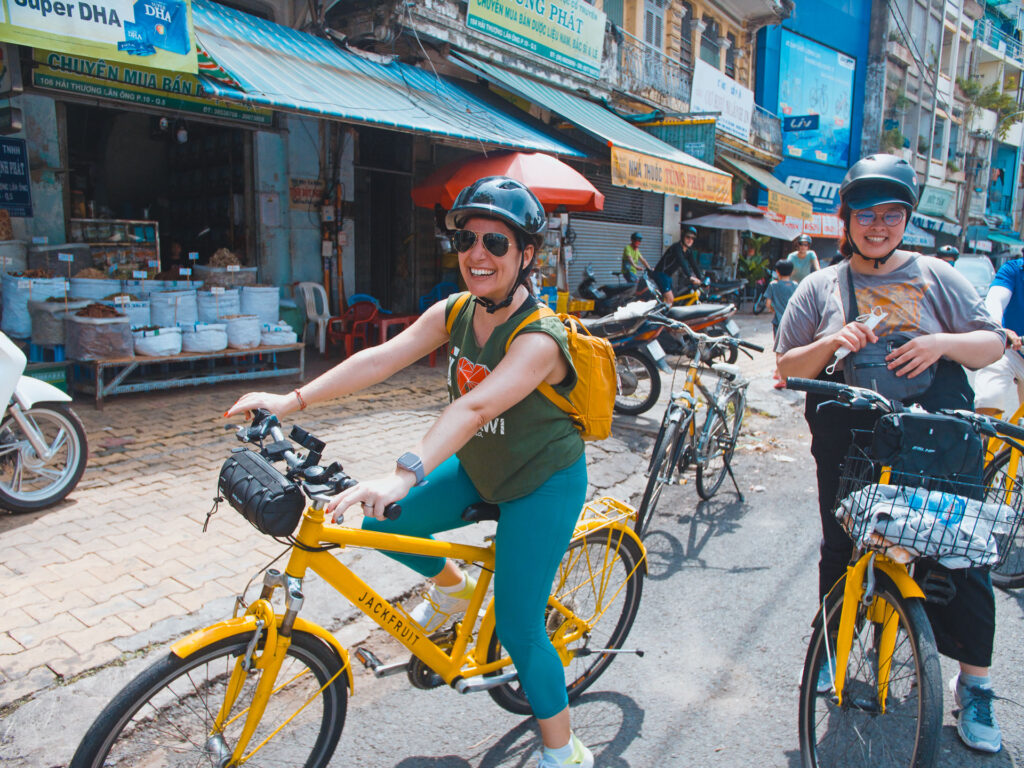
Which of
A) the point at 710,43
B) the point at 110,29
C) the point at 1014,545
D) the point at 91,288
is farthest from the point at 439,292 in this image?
the point at 710,43

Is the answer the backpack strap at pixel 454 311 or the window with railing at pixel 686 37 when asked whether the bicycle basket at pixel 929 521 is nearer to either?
the backpack strap at pixel 454 311

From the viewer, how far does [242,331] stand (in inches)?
289

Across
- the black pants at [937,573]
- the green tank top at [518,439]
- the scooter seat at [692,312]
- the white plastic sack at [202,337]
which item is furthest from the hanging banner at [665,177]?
the green tank top at [518,439]

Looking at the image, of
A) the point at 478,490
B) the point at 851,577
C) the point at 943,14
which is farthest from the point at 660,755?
the point at 943,14

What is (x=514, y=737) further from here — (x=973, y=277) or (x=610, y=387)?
(x=973, y=277)

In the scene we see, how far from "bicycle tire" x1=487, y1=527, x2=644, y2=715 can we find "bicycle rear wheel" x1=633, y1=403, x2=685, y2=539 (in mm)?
1365

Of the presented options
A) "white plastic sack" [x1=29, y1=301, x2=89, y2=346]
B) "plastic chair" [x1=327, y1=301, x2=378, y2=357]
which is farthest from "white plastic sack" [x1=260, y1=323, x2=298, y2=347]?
"white plastic sack" [x1=29, y1=301, x2=89, y2=346]

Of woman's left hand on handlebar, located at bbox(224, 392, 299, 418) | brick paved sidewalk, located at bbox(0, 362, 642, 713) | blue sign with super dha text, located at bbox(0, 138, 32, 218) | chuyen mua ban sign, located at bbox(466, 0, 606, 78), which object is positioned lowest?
brick paved sidewalk, located at bbox(0, 362, 642, 713)

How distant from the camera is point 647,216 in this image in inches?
665

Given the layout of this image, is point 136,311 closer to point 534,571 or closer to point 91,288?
point 91,288

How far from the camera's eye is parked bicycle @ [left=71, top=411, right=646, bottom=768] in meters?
1.83

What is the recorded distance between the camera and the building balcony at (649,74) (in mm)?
14531

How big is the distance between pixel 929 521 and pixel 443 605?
1.52m

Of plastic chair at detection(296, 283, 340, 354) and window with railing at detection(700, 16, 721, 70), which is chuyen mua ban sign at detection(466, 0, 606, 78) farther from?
window with railing at detection(700, 16, 721, 70)
